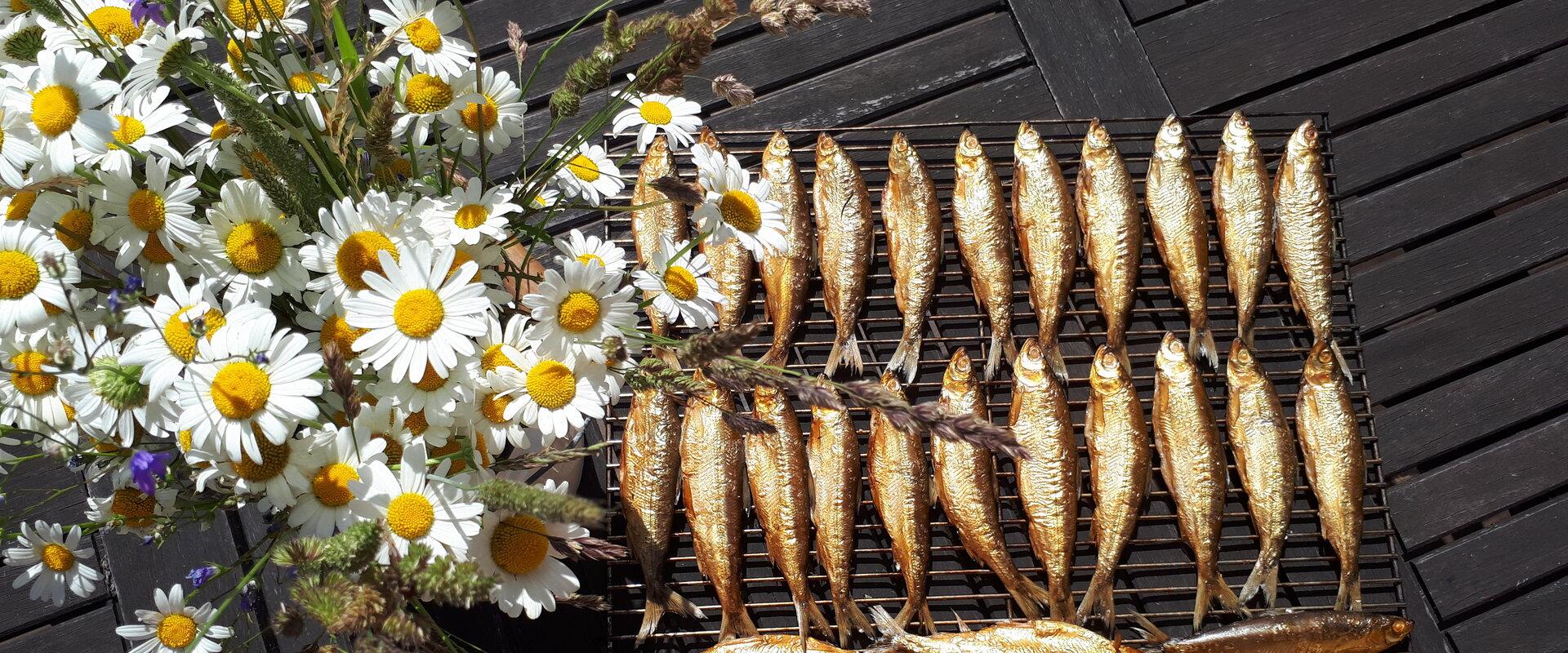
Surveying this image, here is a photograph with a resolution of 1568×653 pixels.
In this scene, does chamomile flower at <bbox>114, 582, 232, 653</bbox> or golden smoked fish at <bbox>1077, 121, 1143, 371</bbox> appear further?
golden smoked fish at <bbox>1077, 121, 1143, 371</bbox>

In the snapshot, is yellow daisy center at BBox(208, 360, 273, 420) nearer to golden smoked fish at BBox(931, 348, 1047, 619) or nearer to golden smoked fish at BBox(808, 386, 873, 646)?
golden smoked fish at BBox(808, 386, 873, 646)

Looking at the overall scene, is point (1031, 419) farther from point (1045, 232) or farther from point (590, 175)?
point (590, 175)

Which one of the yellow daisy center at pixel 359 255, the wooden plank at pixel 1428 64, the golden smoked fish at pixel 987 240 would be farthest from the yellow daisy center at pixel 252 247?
the wooden plank at pixel 1428 64

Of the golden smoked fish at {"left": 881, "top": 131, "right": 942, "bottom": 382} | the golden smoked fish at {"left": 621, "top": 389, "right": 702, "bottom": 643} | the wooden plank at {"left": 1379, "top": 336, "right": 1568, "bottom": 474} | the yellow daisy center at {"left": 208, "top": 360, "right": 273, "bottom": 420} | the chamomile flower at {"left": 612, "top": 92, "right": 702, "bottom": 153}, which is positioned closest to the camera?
the yellow daisy center at {"left": 208, "top": 360, "right": 273, "bottom": 420}

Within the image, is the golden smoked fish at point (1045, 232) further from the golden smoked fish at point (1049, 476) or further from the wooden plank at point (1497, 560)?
the wooden plank at point (1497, 560)

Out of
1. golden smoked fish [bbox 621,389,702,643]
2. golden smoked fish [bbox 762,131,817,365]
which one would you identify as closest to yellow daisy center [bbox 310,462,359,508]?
golden smoked fish [bbox 621,389,702,643]

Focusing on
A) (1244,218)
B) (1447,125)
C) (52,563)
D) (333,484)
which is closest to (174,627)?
(52,563)

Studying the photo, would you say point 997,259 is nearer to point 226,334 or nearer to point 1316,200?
point 1316,200
